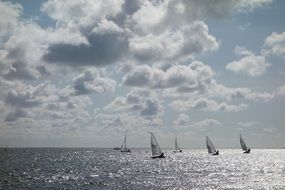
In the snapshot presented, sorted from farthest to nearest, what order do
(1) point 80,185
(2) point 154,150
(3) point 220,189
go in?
(2) point 154,150, (1) point 80,185, (3) point 220,189

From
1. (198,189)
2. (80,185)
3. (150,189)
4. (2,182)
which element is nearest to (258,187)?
(198,189)

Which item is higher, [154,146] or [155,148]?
[154,146]

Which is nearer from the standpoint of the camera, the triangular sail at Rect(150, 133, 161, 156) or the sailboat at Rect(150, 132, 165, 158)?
the triangular sail at Rect(150, 133, 161, 156)

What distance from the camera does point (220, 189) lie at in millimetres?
74062

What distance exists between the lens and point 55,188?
2958 inches

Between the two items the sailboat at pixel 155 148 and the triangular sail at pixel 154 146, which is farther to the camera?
the sailboat at pixel 155 148

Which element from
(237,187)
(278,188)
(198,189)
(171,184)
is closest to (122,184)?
(171,184)

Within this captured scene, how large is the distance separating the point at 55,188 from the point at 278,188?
3954cm

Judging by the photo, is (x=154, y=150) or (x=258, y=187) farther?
(x=154, y=150)

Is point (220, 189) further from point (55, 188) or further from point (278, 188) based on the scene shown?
point (55, 188)

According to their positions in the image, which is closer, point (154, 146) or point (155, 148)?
point (154, 146)

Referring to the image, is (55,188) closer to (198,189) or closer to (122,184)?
(122,184)

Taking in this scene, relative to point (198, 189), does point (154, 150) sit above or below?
above

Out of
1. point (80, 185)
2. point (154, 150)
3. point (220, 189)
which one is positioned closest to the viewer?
point (220, 189)
